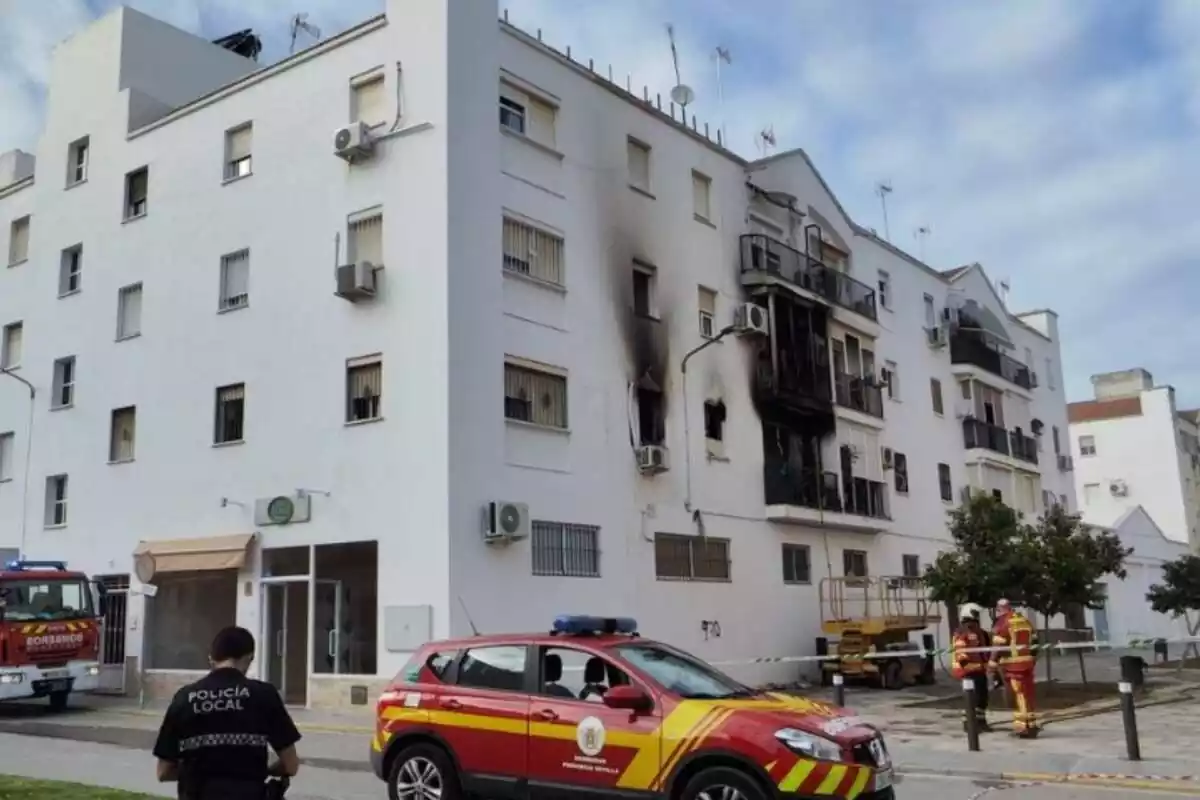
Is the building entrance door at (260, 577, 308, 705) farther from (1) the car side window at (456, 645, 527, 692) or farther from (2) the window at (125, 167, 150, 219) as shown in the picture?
(1) the car side window at (456, 645, 527, 692)

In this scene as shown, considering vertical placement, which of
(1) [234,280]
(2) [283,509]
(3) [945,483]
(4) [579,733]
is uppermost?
(1) [234,280]

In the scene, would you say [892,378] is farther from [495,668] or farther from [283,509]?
[495,668]

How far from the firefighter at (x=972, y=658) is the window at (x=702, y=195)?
13.0 m

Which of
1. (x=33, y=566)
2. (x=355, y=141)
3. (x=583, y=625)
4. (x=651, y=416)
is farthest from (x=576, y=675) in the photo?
(x=33, y=566)

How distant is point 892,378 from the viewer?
34.1 meters

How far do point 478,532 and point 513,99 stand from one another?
28.5 feet

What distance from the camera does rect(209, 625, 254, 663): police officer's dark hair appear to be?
532 cm

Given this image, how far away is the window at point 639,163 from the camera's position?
25.0m

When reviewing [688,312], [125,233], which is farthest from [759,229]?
[125,233]

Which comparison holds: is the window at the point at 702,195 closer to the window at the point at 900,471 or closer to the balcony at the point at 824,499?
the balcony at the point at 824,499

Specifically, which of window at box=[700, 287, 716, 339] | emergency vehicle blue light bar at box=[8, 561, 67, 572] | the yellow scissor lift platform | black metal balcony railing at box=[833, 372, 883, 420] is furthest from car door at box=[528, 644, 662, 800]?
black metal balcony railing at box=[833, 372, 883, 420]

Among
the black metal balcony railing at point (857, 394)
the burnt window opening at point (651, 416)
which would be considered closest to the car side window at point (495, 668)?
the burnt window opening at point (651, 416)

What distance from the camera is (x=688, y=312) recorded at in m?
25.6

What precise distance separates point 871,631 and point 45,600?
652 inches
